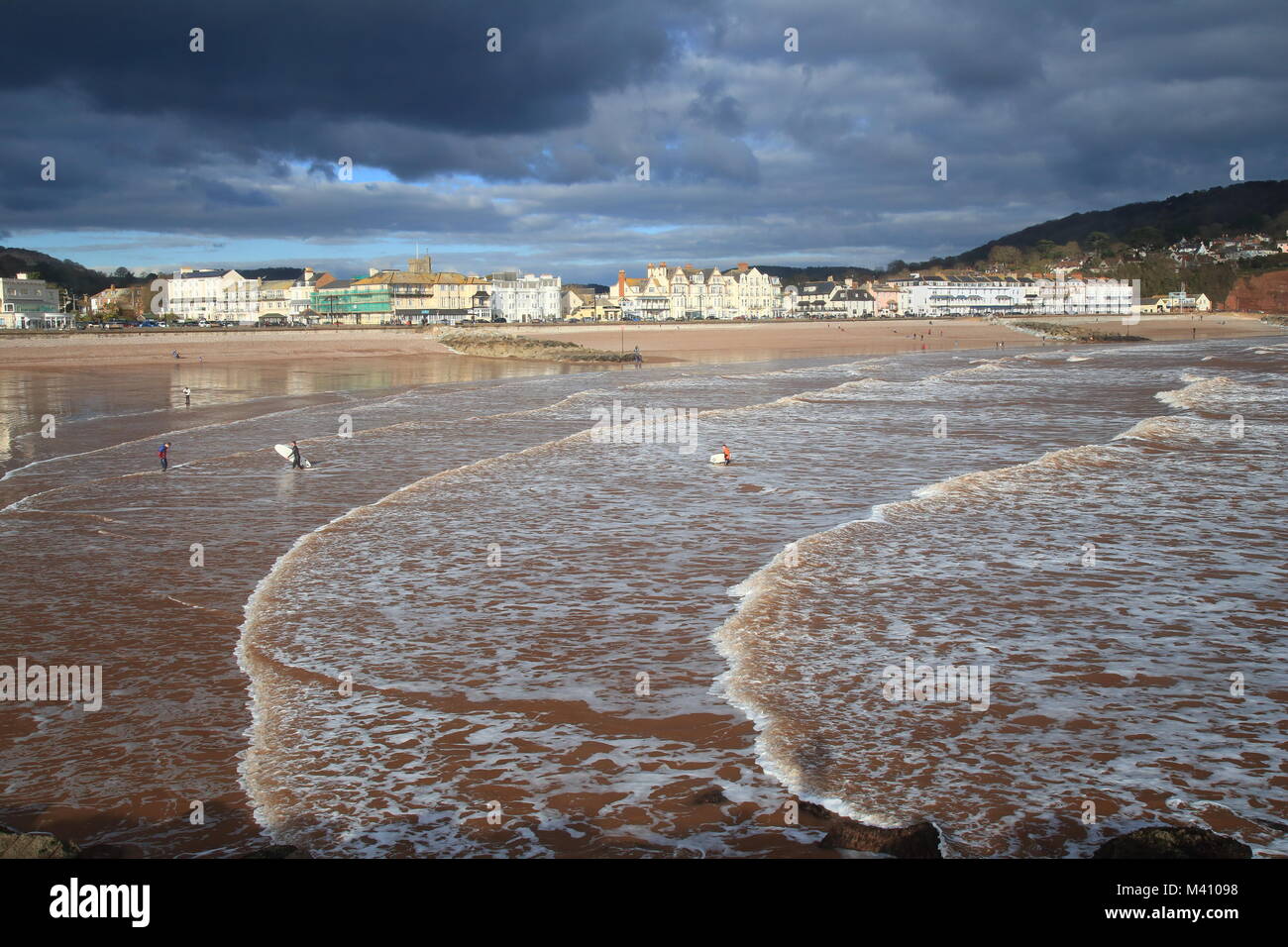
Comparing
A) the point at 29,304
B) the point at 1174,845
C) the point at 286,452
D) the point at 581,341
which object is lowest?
the point at 1174,845

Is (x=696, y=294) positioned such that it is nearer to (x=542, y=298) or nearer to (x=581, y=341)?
(x=542, y=298)

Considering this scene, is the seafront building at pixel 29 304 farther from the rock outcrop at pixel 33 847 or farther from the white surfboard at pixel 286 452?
the rock outcrop at pixel 33 847

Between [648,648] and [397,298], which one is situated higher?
[397,298]

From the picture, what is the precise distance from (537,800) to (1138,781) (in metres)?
3.60

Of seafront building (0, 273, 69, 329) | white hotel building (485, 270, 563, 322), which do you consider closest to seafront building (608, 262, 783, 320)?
white hotel building (485, 270, 563, 322)

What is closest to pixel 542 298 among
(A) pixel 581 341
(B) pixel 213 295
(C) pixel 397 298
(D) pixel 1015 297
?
(C) pixel 397 298

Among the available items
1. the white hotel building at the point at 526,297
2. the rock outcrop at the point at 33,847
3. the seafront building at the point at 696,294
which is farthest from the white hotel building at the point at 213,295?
the rock outcrop at the point at 33,847

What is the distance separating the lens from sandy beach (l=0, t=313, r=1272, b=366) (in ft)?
216

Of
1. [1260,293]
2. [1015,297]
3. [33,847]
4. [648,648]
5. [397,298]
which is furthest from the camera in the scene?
[1015,297]

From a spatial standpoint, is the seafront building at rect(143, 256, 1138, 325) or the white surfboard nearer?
the white surfboard

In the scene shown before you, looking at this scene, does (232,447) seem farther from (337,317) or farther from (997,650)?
(337,317)

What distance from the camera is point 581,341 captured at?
93.5 meters

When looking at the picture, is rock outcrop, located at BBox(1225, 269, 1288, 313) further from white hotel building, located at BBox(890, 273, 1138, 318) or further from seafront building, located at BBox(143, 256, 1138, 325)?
white hotel building, located at BBox(890, 273, 1138, 318)
